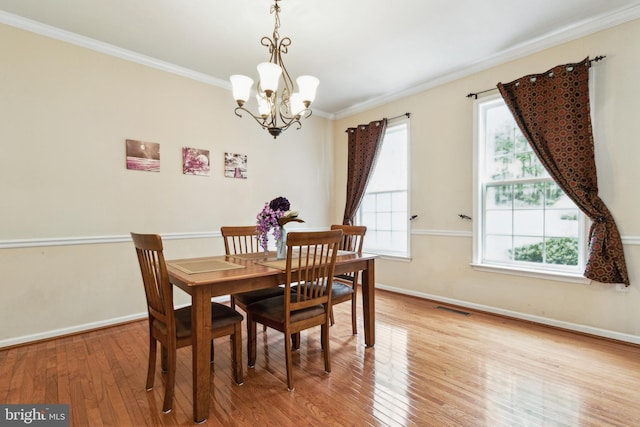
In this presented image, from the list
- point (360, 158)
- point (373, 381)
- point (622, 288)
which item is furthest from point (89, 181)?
point (622, 288)

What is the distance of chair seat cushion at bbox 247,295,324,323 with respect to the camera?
2023 millimetres

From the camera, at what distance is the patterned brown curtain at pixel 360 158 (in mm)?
4445

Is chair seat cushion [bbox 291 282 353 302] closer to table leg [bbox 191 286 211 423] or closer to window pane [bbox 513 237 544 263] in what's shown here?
table leg [bbox 191 286 211 423]

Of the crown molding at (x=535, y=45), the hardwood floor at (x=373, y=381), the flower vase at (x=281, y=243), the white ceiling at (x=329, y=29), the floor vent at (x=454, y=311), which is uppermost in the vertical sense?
the white ceiling at (x=329, y=29)

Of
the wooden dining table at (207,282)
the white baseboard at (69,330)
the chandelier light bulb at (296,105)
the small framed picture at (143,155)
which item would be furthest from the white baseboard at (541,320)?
the small framed picture at (143,155)

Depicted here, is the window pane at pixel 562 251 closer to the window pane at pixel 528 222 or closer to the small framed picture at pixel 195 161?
the window pane at pixel 528 222

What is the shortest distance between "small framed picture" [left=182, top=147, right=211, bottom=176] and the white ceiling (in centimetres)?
92

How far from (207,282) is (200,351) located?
39cm

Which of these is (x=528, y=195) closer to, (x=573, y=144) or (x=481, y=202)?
(x=481, y=202)

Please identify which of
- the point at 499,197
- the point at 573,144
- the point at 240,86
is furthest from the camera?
the point at 499,197

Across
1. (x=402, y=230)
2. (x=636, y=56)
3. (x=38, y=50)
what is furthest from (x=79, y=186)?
(x=636, y=56)

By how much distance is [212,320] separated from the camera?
1868 millimetres

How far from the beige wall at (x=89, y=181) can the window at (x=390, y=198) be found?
6.75 ft

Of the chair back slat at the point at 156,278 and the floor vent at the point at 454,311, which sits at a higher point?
the chair back slat at the point at 156,278
